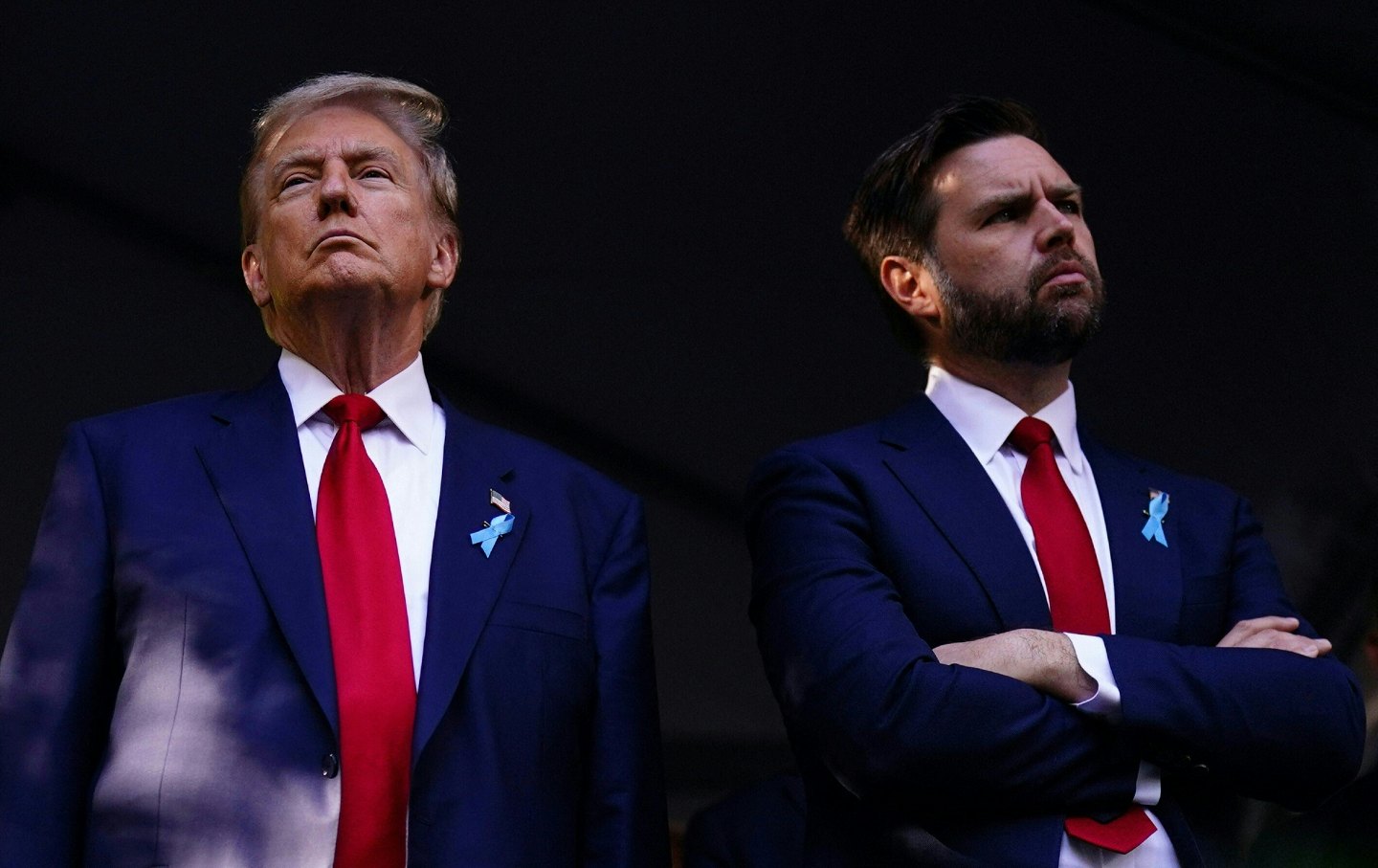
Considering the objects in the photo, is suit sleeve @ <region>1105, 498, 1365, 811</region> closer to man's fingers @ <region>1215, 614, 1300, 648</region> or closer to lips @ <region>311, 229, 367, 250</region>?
man's fingers @ <region>1215, 614, 1300, 648</region>

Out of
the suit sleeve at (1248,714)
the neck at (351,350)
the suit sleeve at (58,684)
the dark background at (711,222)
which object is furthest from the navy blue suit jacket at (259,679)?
the dark background at (711,222)

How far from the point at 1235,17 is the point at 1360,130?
39 centimetres

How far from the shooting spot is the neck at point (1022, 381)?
3213 mm

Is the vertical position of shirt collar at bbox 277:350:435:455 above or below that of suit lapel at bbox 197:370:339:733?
above

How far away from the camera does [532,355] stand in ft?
13.9

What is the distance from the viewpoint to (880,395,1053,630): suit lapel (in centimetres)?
279

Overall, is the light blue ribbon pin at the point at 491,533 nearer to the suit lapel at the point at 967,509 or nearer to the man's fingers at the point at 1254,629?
the suit lapel at the point at 967,509

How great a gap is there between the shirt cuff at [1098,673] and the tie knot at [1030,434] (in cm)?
49

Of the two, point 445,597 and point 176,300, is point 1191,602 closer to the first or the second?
point 445,597

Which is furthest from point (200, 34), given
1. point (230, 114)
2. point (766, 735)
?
point (766, 735)

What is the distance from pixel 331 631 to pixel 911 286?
129 centimetres

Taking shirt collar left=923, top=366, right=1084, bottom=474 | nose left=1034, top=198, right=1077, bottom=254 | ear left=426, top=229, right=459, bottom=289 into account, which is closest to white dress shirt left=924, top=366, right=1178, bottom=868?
shirt collar left=923, top=366, right=1084, bottom=474

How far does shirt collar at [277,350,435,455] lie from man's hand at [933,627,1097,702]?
2.90 ft

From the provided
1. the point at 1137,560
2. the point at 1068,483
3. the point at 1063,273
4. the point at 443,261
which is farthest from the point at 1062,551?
the point at 443,261
